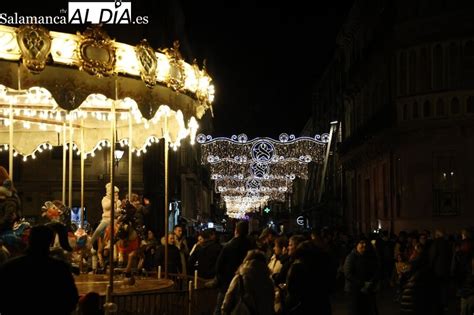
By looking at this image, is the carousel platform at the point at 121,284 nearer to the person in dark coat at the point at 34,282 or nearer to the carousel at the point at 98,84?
the carousel at the point at 98,84

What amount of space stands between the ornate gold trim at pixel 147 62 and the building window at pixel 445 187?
20.4 meters

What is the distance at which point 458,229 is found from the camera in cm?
2997

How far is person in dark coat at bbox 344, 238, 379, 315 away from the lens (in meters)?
14.3

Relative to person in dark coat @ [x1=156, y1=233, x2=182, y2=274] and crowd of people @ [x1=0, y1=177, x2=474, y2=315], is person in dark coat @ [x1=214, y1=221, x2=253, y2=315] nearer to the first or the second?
crowd of people @ [x1=0, y1=177, x2=474, y2=315]

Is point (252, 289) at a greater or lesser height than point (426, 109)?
lesser

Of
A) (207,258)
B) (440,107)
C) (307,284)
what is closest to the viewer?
(307,284)

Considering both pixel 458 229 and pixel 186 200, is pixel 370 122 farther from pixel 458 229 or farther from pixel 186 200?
pixel 186 200

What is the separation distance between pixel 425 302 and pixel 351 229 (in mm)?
35789

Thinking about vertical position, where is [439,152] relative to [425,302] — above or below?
above

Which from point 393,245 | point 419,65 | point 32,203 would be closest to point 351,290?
point 393,245

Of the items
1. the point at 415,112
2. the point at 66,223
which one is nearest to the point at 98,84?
the point at 66,223

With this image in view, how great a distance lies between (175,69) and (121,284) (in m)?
4.32

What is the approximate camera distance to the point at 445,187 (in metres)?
30.8

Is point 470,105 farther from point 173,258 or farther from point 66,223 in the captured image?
point 66,223
